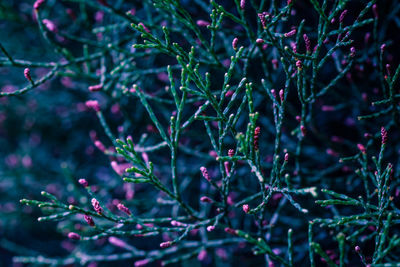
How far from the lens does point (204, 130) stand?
3.04 metres

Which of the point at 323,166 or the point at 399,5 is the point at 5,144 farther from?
Answer: the point at 399,5

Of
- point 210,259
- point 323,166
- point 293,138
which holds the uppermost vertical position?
point 293,138

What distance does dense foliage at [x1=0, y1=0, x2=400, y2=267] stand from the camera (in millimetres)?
1576

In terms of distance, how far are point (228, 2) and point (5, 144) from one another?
3.43 meters

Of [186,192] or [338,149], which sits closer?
[338,149]

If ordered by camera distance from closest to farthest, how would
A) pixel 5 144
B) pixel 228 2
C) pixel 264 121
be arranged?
pixel 264 121 < pixel 228 2 < pixel 5 144

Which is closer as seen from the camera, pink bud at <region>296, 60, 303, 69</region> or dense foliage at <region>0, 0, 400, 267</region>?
pink bud at <region>296, 60, 303, 69</region>

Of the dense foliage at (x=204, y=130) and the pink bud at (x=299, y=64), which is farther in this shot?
the dense foliage at (x=204, y=130)

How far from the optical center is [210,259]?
3.72 metres

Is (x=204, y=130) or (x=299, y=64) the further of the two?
(x=204, y=130)

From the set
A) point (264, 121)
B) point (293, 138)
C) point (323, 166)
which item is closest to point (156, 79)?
point (264, 121)

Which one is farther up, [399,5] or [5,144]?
[5,144]

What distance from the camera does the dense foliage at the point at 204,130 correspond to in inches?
62.1

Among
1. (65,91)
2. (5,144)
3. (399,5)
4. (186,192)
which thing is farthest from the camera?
(5,144)
